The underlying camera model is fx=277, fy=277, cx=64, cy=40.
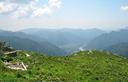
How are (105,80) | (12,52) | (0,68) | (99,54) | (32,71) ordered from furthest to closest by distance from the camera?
(99,54) < (12,52) < (105,80) < (32,71) < (0,68)

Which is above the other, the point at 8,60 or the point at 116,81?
the point at 8,60

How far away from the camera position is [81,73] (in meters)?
37.2

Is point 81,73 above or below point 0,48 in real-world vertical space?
below

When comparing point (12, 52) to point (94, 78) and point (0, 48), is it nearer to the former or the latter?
point (0, 48)

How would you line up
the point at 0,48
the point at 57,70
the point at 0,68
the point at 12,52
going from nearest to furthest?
the point at 0,68
the point at 57,70
the point at 0,48
the point at 12,52

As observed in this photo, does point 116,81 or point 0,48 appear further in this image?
point 0,48

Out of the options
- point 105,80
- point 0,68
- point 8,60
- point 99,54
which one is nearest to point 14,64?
point 8,60

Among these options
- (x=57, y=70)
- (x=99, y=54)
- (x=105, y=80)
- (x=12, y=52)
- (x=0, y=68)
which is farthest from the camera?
(x=99, y=54)

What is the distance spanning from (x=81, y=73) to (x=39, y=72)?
705 centimetres

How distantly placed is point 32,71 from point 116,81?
10569 mm

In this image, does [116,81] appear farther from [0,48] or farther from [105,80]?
[0,48]

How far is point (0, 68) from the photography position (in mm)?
29047

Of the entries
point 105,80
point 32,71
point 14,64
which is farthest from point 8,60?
point 105,80

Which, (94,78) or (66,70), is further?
(66,70)
